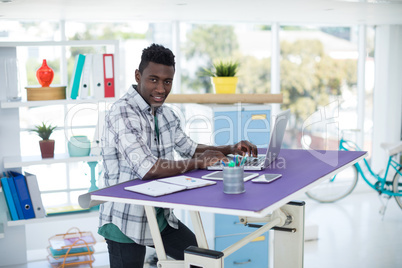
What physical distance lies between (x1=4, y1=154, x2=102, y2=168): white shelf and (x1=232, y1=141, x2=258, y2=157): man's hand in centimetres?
130

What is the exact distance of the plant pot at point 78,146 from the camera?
3602 millimetres

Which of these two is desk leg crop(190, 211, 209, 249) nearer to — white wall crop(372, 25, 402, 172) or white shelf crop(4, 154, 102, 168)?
white shelf crop(4, 154, 102, 168)

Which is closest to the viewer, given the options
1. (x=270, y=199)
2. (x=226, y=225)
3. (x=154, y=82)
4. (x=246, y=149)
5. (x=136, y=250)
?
(x=270, y=199)

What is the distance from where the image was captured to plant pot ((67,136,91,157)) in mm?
3602

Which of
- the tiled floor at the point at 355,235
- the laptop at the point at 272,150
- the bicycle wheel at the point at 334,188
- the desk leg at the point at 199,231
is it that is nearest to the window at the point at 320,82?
the bicycle wheel at the point at 334,188

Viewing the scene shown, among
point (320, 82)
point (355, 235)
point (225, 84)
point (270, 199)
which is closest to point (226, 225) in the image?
point (225, 84)

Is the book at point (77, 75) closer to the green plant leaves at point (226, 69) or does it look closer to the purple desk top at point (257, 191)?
the green plant leaves at point (226, 69)

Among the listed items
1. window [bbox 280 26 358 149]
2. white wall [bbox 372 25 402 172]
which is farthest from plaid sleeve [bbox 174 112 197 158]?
white wall [bbox 372 25 402 172]

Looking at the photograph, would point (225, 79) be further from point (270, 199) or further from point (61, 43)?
point (270, 199)

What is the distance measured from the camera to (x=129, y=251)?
2287 millimetres

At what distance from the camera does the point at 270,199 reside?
186 centimetres

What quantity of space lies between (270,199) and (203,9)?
8.13ft

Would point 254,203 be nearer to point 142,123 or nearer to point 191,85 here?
point 142,123

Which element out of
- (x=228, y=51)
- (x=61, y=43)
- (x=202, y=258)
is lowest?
(x=202, y=258)
